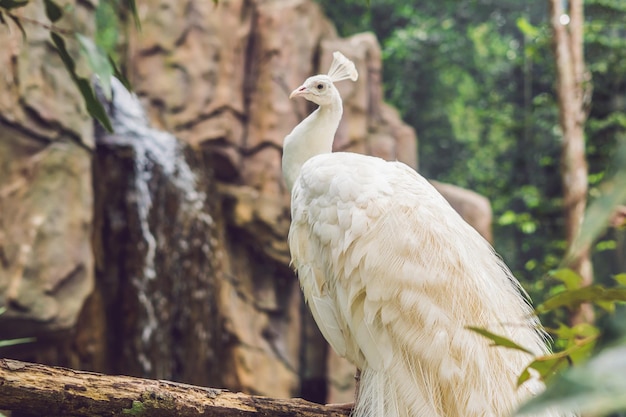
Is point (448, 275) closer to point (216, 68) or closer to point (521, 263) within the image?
point (216, 68)

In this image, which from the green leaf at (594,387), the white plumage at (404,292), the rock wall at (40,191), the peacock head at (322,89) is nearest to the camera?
the green leaf at (594,387)

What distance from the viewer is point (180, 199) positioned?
5.59 meters

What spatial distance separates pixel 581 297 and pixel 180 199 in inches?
200

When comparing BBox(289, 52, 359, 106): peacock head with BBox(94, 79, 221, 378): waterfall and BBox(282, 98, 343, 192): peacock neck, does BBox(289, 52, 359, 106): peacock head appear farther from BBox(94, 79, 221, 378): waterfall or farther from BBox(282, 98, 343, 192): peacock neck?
BBox(94, 79, 221, 378): waterfall

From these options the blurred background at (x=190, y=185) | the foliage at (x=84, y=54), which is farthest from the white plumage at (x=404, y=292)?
the blurred background at (x=190, y=185)

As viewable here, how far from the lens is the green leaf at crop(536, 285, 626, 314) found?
2.28ft

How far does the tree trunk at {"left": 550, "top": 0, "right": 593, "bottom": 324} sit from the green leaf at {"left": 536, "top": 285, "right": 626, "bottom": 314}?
14.1 feet

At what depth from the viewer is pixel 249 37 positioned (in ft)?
22.1

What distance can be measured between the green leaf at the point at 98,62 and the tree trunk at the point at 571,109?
4298mm

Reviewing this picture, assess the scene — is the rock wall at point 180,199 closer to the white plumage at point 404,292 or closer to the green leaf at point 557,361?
the white plumage at point 404,292

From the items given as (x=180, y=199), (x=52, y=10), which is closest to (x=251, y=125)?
(x=180, y=199)

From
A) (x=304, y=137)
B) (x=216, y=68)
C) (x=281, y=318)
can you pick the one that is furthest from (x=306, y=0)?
(x=304, y=137)

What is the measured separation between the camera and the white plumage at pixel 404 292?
1.70 m

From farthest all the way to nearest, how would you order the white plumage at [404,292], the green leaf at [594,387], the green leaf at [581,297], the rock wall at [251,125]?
the rock wall at [251,125], the white plumage at [404,292], the green leaf at [581,297], the green leaf at [594,387]
